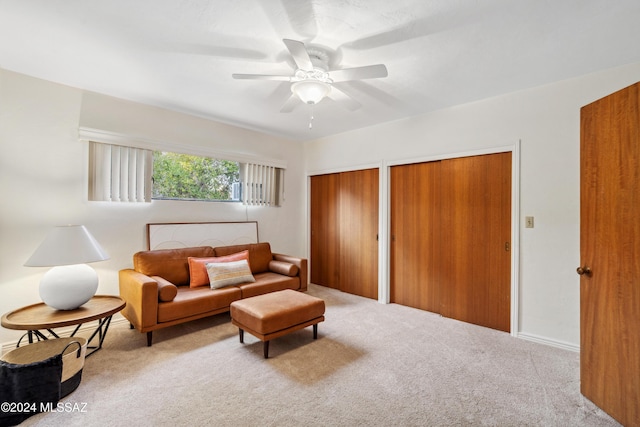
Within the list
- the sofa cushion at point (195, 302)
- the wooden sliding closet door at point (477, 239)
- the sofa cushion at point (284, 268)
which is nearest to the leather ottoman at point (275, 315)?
the sofa cushion at point (195, 302)

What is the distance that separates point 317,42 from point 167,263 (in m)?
2.73

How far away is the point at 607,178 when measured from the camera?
1769 mm

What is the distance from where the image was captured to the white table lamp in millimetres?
2217

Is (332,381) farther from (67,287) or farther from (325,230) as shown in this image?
(325,230)

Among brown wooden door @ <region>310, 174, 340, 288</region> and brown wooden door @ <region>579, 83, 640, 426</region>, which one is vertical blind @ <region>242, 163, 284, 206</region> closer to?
brown wooden door @ <region>310, 174, 340, 288</region>

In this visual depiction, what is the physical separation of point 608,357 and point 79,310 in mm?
3797

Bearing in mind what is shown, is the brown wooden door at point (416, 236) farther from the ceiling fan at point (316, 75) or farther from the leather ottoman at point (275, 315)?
the ceiling fan at point (316, 75)

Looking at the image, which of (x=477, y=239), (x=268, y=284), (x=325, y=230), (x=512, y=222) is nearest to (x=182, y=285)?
(x=268, y=284)

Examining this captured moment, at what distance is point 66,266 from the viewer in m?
2.38

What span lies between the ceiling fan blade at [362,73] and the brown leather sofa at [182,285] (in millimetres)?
2359

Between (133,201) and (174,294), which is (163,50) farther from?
(174,294)

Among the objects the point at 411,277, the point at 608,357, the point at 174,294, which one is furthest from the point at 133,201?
the point at 608,357

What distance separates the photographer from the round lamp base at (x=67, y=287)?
2.21 meters

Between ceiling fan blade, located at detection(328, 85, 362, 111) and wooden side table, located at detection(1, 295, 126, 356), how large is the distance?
9.01ft
